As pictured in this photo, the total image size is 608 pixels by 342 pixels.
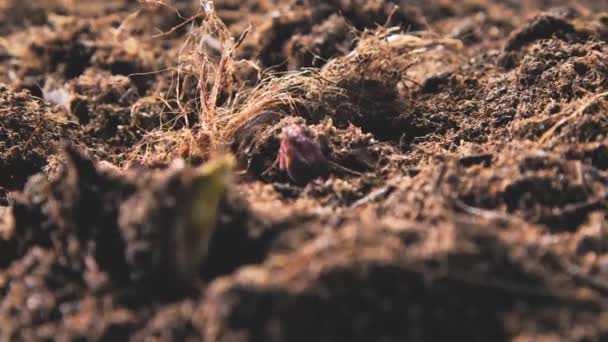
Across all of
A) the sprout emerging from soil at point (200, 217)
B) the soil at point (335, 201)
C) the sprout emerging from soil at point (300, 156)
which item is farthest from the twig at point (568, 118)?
the sprout emerging from soil at point (200, 217)

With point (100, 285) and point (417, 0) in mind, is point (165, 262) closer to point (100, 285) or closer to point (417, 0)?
point (100, 285)

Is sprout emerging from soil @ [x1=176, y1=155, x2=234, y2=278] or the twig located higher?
the twig

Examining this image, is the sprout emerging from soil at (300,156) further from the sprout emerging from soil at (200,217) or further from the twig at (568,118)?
the twig at (568,118)

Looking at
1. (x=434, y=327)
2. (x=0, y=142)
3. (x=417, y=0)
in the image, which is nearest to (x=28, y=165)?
(x=0, y=142)

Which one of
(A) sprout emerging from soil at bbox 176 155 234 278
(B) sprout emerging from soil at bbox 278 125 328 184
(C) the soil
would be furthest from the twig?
(A) sprout emerging from soil at bbox 176 155 234 278

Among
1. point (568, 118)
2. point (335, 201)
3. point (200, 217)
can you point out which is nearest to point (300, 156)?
point (335, 201)

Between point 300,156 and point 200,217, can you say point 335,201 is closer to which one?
point 300,156

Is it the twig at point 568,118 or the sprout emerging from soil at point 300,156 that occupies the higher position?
the twig at point 568,118

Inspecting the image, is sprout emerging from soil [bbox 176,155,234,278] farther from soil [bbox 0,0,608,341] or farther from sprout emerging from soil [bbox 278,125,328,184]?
sprout emerging from soil [bbox 278,125,328,184]
